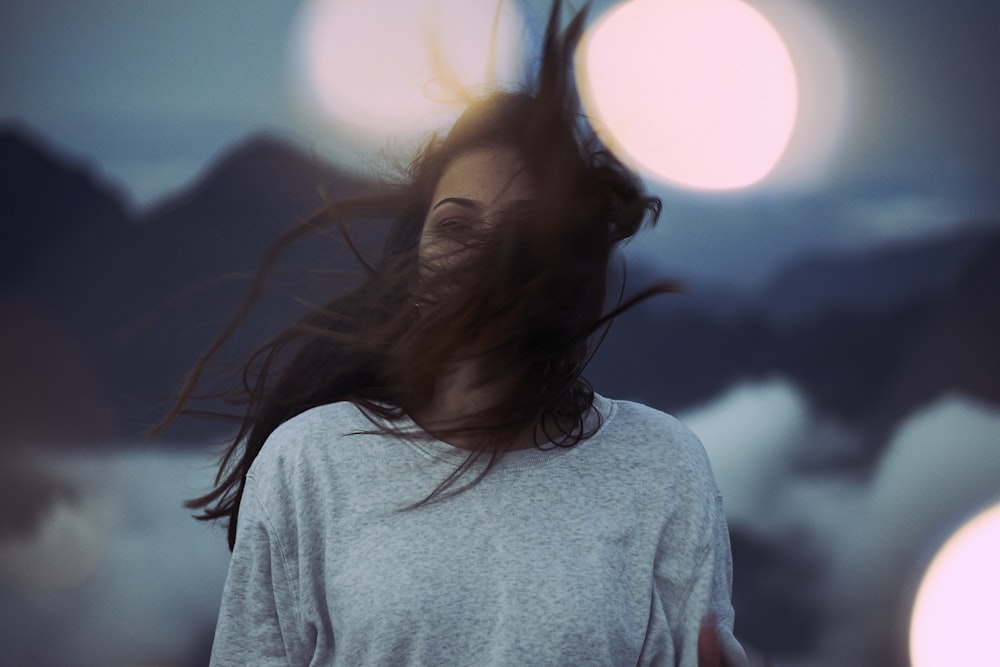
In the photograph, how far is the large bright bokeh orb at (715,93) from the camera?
1854 millimetres

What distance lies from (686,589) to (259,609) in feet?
1.51

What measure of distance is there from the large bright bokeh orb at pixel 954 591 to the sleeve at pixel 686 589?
3.47 ft

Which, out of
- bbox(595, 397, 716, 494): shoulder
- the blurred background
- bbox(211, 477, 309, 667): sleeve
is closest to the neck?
bbox(595, 397, 716, 494): shoulder

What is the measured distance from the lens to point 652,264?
6.14 feet

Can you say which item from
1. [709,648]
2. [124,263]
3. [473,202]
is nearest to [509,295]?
[473,202]

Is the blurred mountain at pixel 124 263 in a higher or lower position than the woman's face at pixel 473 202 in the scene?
lower

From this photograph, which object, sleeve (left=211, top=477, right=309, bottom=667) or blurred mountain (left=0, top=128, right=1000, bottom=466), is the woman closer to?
sleeve (left=211, top=477, right=309, bottom=667)

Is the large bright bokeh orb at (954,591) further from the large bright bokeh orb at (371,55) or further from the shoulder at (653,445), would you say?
the large bright bokeh orb at (371,55)

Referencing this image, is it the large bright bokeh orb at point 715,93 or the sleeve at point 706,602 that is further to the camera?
the large bright bokeh orb at point 715,93

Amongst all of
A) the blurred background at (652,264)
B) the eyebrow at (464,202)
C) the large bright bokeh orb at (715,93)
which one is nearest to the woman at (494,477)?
the eyebrow at (464,202)

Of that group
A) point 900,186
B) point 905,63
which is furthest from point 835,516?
point 905,63

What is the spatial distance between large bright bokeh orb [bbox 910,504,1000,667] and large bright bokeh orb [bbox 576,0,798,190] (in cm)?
90

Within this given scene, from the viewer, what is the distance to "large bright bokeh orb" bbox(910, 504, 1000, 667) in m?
1.70

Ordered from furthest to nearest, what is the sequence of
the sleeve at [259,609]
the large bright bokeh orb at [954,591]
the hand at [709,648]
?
the large bright bokeh orb at [954,591] < the sleeve at [259,609] < the hand at [709,648]
